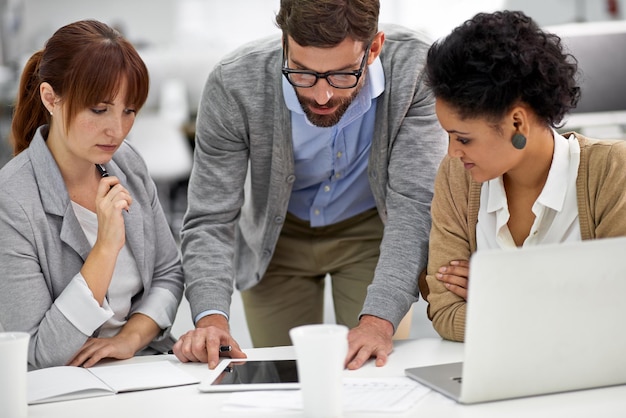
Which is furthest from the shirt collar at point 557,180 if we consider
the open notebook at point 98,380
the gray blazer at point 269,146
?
the open notebook at point 98,380

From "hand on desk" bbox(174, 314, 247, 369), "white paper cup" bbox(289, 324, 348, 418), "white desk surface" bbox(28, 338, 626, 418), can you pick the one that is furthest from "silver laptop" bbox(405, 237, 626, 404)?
"hand on desk" bbox(174, 314, 247, 369)

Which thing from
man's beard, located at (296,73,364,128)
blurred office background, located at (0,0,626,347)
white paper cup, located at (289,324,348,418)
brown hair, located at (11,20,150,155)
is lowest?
blurred office background, located at (0,0,626,347)

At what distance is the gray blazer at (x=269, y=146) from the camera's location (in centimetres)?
190

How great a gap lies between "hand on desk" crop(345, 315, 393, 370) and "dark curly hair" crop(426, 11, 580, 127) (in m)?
0.42

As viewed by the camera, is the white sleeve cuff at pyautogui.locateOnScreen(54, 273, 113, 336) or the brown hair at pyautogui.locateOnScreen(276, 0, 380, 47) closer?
the white sleeve cuff at pyautogui.locateOnScreen(54, 273, 113, 336)

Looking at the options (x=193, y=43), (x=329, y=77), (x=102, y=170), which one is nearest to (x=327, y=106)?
(x=329, y=77)

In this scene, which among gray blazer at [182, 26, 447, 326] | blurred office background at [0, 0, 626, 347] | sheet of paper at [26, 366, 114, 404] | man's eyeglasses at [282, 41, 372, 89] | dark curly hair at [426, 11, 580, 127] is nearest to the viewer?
sheet of paper at [26, 366, 114, 404]

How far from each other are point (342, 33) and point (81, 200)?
61 cm

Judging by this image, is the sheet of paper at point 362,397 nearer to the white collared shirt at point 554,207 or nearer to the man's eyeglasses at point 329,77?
the white collared shirt at point 554,207

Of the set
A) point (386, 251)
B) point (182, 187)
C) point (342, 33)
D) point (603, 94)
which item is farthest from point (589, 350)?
point (182, 187)

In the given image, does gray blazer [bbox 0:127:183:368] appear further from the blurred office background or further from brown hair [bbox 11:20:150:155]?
the blurred office background

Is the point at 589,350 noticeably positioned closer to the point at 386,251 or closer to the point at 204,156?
the point at 386,251

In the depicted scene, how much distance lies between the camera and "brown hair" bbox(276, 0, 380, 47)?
1.70 meters

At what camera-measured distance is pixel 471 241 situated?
1.68 m
